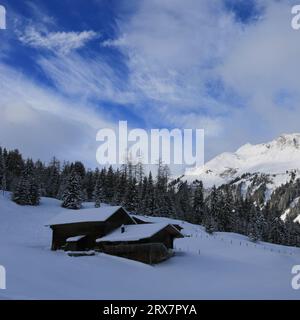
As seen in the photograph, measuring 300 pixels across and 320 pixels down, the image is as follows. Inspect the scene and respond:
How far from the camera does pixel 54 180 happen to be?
372 ft

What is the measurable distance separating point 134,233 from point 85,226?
6228 mm

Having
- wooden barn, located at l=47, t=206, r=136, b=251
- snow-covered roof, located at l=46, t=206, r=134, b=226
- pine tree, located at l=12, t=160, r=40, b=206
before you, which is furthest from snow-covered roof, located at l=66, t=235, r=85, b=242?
pine tree, located at l=12, t=160, r=40, b=206

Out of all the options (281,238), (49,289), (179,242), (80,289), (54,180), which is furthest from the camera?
(54,180)

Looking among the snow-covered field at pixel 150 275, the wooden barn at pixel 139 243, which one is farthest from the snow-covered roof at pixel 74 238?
the snow-covered field at pixel 150 275

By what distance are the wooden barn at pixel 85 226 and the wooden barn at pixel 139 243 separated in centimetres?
129

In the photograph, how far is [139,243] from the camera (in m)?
40.9

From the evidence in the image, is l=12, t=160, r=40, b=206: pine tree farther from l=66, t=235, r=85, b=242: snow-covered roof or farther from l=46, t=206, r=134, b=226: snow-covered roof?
l=66, t=235, r=85, b=242: snow-covered roof

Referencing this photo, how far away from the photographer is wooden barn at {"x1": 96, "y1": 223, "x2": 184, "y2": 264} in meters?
40.3

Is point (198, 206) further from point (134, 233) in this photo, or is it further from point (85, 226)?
point (134, 233)

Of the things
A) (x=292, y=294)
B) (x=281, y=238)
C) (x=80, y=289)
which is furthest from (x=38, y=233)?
(x=281, y=238)

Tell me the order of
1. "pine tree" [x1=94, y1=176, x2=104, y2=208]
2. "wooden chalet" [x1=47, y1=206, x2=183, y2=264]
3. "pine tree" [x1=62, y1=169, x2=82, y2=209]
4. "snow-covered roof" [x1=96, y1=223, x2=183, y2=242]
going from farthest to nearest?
"pine tree" [x1=94, y1=176, x2=104, y2=208] < "pine tree" [x1=62, y1=169, x2=82, y2=209] < "snow-covered roof" [x1=96, y1=223, x2=183, y2=242] < "wooden chalet" [x1=47, y1=206, x2=183, y2=264]

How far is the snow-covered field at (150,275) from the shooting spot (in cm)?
2480
